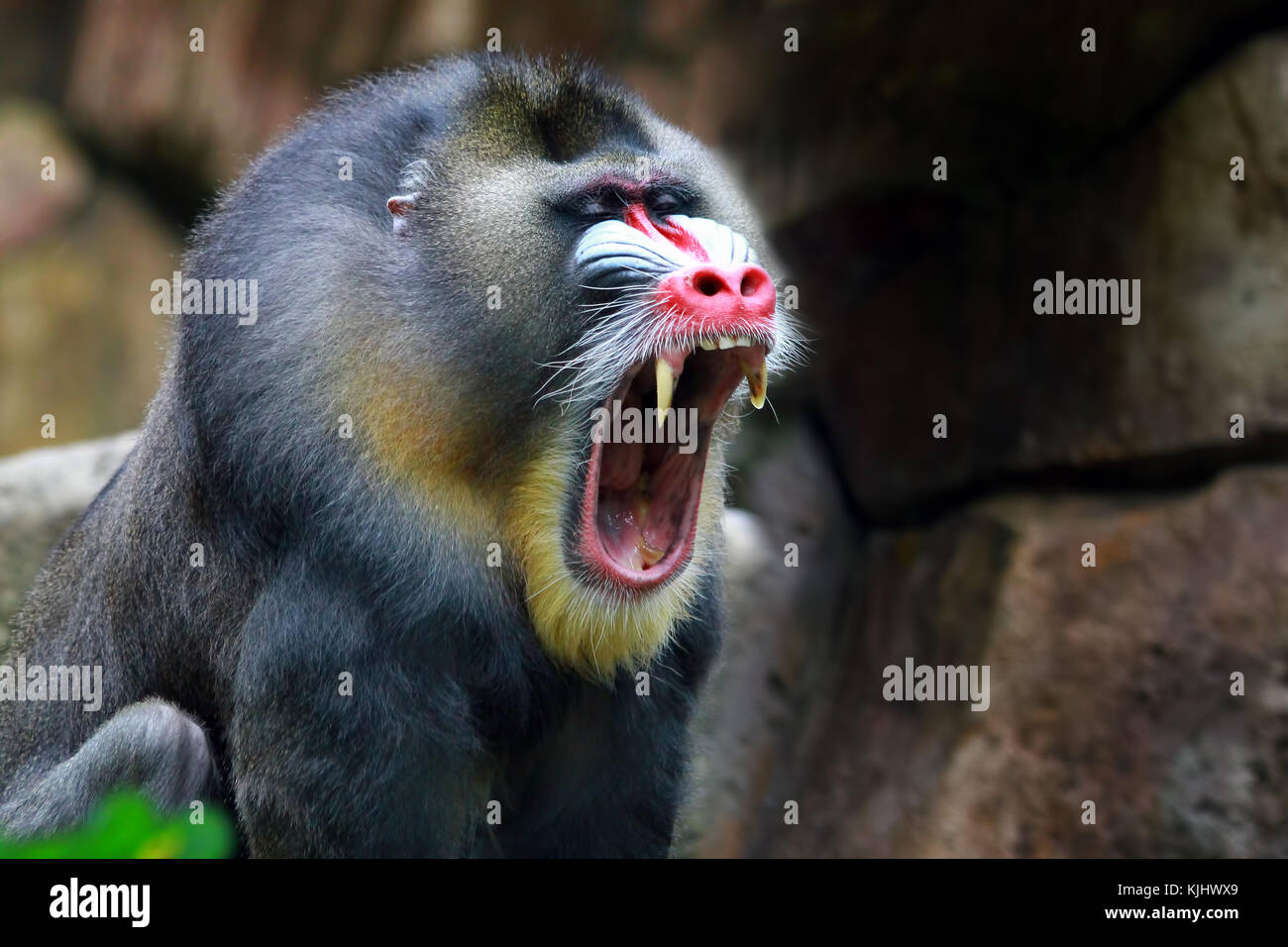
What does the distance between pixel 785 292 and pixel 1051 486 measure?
302 centimetres

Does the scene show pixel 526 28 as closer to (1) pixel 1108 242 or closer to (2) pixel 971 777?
(1) pixel 1108 242

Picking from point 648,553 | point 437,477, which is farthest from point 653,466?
point 437,477

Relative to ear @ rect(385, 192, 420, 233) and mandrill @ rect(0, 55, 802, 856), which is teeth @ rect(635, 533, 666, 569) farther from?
ear @ rect(385, 192, 420, 233)

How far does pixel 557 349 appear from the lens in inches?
140

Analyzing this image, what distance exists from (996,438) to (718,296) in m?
3.77

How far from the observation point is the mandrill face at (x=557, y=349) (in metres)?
3.48

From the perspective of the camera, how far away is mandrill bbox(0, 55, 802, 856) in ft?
11.3

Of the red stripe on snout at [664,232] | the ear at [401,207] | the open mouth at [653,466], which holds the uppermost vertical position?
the ear at [401,207]

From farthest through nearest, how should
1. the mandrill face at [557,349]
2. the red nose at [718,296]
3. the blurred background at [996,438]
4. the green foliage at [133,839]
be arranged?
the blurred background at [996,438] → the mandrill face at [557,349] → the red nose at [718,296] → the green foliage at [133,839]

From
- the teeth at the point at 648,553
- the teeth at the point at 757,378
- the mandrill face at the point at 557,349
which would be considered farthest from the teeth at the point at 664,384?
the teeth at the point at 648,553

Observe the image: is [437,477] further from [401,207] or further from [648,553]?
[401,207]

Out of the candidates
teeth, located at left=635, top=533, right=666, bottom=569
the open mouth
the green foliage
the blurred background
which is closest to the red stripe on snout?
the open mouth

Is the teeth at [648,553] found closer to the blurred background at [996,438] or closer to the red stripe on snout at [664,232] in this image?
the red stripe on snout at [664,232]

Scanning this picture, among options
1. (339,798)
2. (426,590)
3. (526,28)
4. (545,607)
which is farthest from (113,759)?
(526,28)
